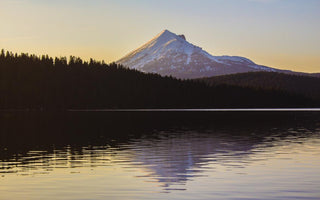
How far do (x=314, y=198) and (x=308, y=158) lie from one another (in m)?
18.7

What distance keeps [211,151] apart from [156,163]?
10.4 m

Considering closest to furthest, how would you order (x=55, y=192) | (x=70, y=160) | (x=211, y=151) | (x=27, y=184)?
(x=55, y=192)
(x=27, y=184)
(x=70, y=160)
(x=211, y=151)

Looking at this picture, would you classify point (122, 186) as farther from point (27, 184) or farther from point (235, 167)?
point (235, 167)

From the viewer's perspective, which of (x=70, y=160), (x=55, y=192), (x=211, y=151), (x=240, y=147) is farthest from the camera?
(x=240, y=147)

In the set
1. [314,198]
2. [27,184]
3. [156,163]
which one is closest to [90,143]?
[156,163]

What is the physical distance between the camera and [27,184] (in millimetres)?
30609

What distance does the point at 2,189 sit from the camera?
28.9 meters

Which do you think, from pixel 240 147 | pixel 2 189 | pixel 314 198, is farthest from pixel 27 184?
pixel 240 147

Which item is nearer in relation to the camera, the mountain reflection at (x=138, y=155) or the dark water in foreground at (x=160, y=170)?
the dark water in foreground at (x=160, y=170)

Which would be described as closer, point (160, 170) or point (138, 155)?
point (160, 170)

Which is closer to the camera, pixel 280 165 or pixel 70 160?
pixel 280 165

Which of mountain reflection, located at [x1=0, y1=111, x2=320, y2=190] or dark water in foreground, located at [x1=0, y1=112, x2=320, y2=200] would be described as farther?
mountain reflection, located at [x1=0, y1=111, x2=320, y2=190]

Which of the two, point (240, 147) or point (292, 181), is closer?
point (292, 181)

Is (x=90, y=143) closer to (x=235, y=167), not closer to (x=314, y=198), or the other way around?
(x=235, y=167)
